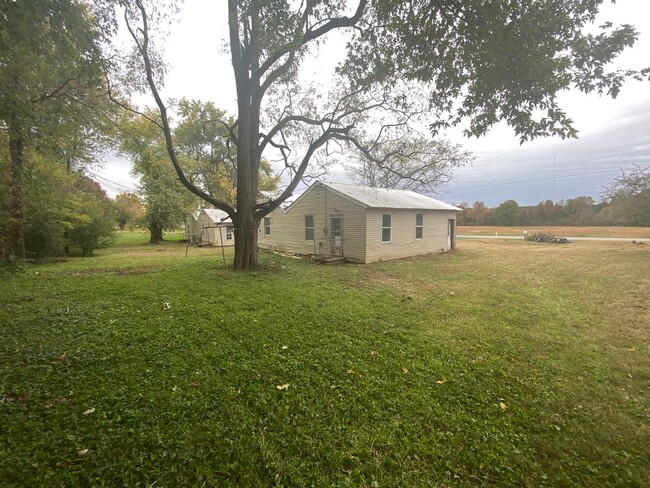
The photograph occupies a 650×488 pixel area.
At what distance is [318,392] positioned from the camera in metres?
3.03

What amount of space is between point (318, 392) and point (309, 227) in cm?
1298

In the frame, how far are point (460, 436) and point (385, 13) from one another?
19.1 ft

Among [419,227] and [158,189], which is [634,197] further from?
[158,189]

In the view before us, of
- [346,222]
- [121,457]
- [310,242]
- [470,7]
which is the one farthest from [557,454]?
[310,242]

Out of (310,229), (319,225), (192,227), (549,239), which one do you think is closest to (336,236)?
(319,225)

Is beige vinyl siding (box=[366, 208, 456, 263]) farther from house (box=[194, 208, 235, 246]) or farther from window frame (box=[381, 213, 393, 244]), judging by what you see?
house (box=[194, 208, 235, 246])

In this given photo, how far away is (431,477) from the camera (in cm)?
205

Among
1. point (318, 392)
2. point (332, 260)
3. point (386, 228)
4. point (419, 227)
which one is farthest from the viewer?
point (419, 227)

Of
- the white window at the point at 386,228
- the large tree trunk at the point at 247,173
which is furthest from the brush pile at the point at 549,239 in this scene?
the large tree trunk at the point at 247,173

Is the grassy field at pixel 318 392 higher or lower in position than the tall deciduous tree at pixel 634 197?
lower

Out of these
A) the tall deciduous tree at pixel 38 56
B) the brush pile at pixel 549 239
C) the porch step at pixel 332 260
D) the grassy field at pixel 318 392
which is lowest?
the grassy field at pixel 318 392

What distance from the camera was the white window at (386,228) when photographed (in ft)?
45.0

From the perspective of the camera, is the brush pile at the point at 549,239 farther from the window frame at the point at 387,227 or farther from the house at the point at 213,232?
the house at the point at 213,232

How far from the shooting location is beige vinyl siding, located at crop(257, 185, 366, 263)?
43.2ft
